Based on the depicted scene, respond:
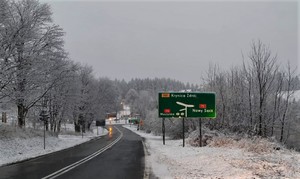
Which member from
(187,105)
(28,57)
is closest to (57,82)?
(28,57)

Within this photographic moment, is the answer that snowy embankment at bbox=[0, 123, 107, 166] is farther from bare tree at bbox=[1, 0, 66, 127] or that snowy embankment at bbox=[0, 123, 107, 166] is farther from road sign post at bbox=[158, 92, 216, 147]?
road sign post at bbox=[158, 92, 216, 147]

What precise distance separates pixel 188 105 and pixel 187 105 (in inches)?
3.3

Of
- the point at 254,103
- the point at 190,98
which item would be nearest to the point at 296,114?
the point at 254,103

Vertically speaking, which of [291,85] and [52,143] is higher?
[291,85]

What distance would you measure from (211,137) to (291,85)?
14977 millimetres

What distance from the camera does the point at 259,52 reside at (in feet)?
107

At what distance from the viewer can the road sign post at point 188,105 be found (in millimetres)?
28469

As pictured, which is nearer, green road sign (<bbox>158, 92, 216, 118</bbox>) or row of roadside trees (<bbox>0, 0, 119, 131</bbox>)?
row of roadside trees (<bbox>0, 0, 119, 131</bbox>)

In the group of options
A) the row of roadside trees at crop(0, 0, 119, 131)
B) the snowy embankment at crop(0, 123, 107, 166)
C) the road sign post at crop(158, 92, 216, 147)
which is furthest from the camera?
the road sign post at crop(158, 92, 216, 147)

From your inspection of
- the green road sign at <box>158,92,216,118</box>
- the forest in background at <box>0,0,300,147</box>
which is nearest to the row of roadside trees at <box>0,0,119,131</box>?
the forest in background at <box>0,0,300,147</box>

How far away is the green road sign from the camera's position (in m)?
28.5

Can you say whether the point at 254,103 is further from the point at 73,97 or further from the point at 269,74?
the point at 73,97

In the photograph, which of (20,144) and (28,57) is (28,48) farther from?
(20,144)

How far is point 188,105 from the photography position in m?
28.8
